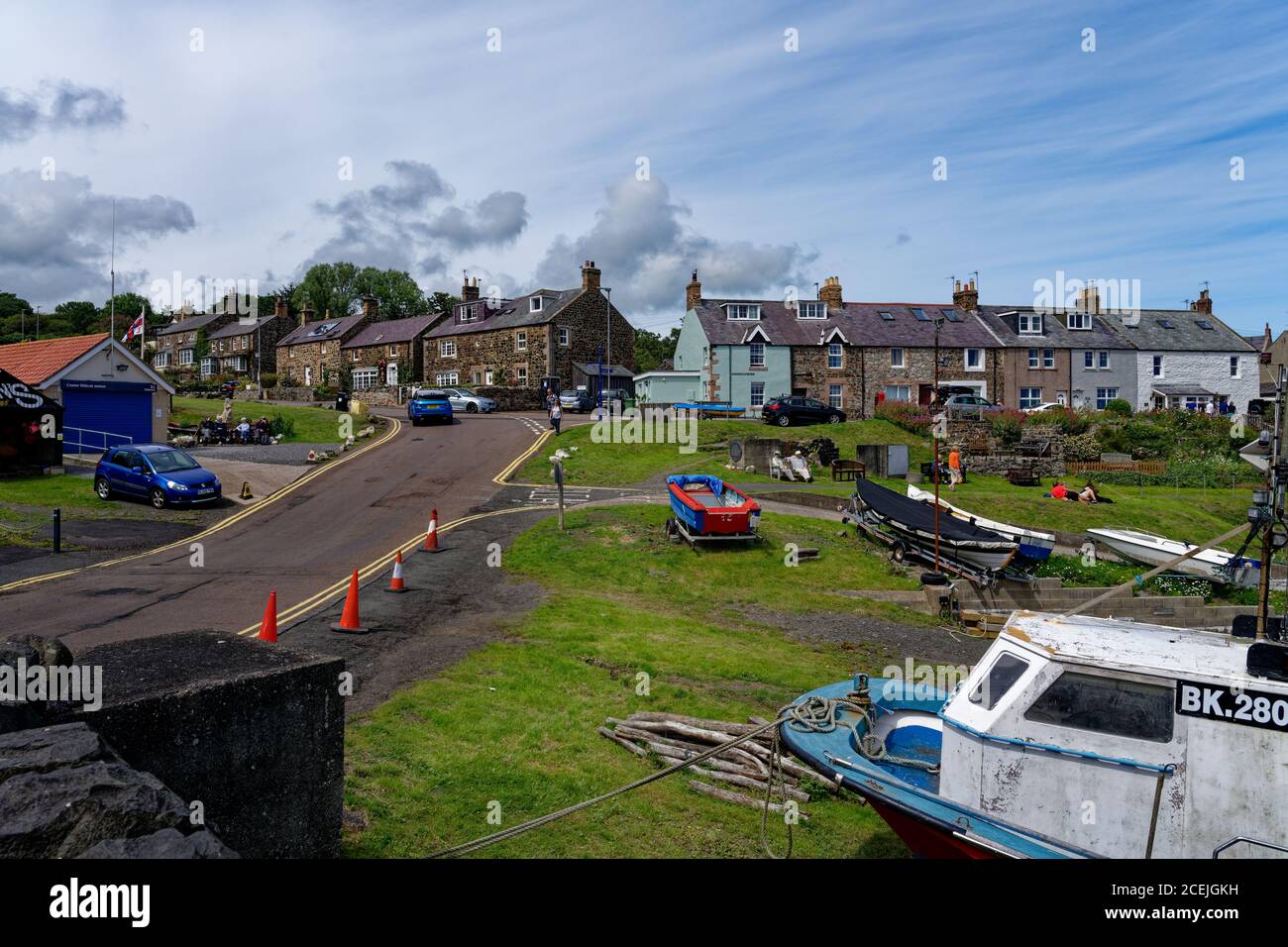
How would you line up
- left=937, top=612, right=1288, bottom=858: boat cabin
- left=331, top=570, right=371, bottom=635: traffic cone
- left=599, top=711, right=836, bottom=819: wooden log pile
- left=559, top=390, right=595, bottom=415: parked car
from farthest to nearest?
1. left=559, top=390, right=595, bottom=415: parked car
2. left=331, top=570, right=371, bottom=635: traffic cone
3. left=599, top=711, right=836, bottom=819: wooden log pile
4. left=937, top=612, right=1288, bottom=858: boat cabin

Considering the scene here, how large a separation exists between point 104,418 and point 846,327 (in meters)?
44.6

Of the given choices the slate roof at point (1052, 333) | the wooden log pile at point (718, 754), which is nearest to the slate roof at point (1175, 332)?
the slate roof at point (1052, 333)

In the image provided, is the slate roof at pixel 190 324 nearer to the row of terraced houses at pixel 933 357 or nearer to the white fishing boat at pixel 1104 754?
the row of terraced houses at pixel 933 357

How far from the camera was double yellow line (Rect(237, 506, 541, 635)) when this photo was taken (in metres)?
14.7

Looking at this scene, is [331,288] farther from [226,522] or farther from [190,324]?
[226,522]

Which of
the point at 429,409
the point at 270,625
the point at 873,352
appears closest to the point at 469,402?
the point at 429,409

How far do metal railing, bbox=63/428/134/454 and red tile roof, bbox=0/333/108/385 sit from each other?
238 cm

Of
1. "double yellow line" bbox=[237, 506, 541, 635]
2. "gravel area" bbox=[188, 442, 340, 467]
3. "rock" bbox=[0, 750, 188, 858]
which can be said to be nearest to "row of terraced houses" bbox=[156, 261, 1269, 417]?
"gravel area" bbox=[188, 442, 340, 467]

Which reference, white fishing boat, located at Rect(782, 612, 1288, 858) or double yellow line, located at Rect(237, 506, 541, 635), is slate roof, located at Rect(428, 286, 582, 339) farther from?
white fishing boat, located at Rect(782, 612, 1288, 858)

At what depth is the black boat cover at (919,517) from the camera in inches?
944

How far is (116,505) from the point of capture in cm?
2531

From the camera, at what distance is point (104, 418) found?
34.3 m
